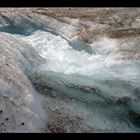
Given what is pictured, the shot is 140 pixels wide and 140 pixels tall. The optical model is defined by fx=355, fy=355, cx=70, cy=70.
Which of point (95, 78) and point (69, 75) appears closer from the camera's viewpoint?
point (95, 78)

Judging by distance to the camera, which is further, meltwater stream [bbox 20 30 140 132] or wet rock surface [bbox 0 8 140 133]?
meltwater stream [bbox 20 30 140 132]

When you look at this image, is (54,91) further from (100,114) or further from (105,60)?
(105,60)

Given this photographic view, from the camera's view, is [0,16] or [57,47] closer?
[57,47]

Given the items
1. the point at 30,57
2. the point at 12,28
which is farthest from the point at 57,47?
the point at 12,28

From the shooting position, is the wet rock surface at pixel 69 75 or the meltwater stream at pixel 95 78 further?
the meltwater stream at pixel 95 78
